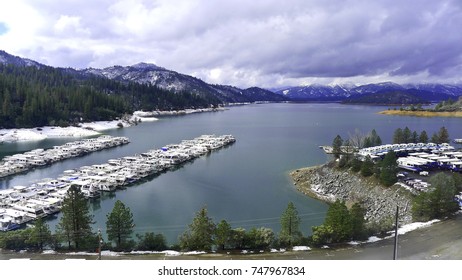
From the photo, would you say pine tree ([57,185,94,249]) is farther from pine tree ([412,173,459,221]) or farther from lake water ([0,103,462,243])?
pine tree ([412,173,459,221])

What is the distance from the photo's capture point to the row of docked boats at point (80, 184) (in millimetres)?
10127

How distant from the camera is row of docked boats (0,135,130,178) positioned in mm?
15705

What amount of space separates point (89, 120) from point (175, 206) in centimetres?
Answer: 2513

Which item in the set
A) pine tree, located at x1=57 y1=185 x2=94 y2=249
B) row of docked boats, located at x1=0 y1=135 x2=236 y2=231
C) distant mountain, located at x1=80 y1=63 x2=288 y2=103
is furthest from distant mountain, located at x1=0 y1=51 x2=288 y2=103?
pine tree, located at x1=57 y1=185 x2=94 y2=249

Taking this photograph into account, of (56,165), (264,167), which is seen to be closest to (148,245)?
(264,167)

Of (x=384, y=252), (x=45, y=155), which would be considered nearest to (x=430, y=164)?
(x=384, y=252)

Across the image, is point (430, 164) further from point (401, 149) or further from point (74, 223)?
point (74, 223)

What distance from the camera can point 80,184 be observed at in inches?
503

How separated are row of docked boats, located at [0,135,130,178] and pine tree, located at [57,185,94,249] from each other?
9990 millimetres

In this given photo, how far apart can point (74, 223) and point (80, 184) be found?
6.12 meters

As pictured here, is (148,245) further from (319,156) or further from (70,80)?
(70,80)

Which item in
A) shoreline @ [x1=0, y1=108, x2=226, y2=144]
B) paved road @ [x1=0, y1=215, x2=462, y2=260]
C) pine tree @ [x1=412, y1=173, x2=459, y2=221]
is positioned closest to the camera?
paved road @ [x1=0, y1=215, x2=462, y2=260]

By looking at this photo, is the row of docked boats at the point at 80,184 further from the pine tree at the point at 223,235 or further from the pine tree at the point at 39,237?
the pine tree at the point at 223,235

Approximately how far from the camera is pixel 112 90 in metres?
53.3
